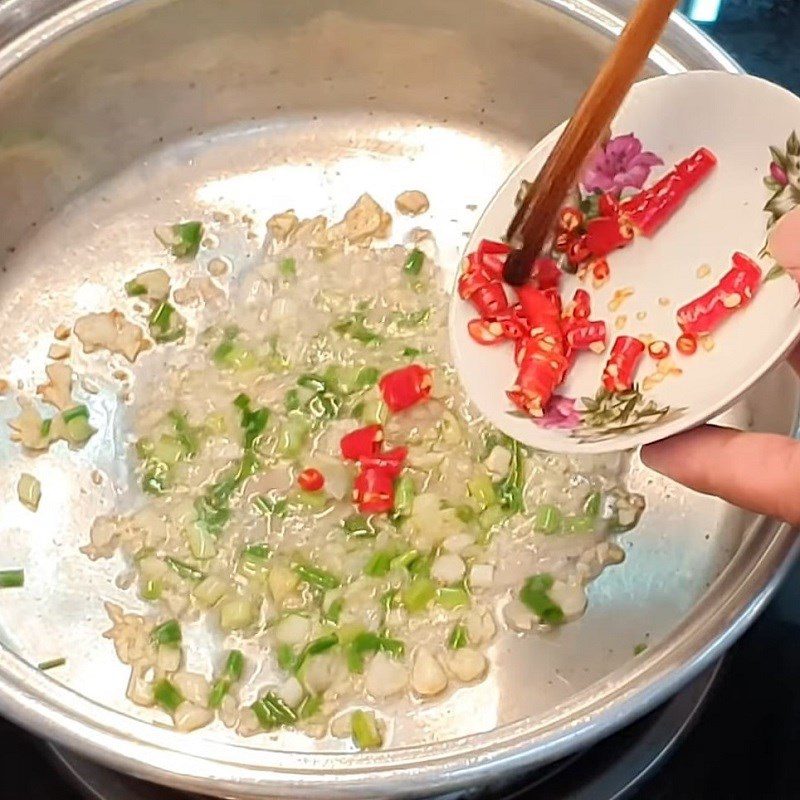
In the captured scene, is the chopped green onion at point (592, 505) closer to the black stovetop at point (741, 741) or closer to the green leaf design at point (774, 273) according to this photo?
the black stovetop at point (741, 741)

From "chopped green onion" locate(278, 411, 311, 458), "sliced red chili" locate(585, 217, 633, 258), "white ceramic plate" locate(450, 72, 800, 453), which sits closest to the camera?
"white ceramic plate" locate(450, 72, 800, 453)

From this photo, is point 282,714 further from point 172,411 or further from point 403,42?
point 403,42

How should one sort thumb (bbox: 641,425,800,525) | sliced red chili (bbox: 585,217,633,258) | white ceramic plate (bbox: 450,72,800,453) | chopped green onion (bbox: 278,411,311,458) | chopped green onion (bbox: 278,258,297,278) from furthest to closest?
chopped green onion (bbox: 278,258,297,278)
chopped green onion (bbox: 278,411,311,458)
sliced red chili (bbox: 585,217,633,258)
white ceramic plate (bbox: 450,72,800,453)
thumb (bbox: 641,425,800,525)

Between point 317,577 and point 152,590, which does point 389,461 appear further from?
point 152,590

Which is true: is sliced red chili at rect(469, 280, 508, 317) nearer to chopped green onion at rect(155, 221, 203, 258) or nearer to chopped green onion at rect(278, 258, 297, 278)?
chopped green onion at rect(278, 258, 297, 278)

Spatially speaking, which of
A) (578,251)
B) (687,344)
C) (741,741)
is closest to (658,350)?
(687,344)

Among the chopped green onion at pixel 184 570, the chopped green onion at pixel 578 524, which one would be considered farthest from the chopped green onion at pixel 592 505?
the chopped green onion at pixel 184 570

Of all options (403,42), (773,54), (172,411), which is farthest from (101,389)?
(773,54)

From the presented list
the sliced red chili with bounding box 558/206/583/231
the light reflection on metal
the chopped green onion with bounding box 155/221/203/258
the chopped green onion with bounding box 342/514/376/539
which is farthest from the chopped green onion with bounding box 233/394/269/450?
the light reflection on metal
